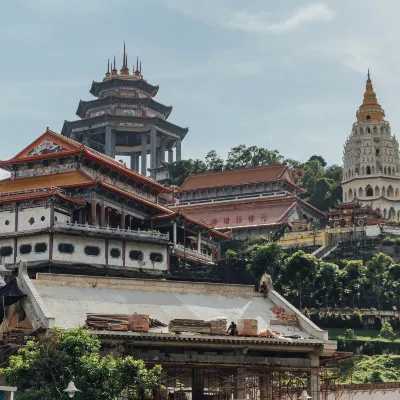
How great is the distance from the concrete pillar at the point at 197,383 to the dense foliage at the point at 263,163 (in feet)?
308

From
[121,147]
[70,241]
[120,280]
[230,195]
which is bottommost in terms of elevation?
[120,280]

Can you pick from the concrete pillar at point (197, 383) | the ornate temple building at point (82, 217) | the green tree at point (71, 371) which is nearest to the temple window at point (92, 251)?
the ornate temple building at point (82, 217)

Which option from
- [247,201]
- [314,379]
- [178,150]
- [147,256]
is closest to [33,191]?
[147,256]

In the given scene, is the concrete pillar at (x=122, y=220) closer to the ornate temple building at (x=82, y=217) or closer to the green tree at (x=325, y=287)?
the ornate temple building at (x=82, y=217)

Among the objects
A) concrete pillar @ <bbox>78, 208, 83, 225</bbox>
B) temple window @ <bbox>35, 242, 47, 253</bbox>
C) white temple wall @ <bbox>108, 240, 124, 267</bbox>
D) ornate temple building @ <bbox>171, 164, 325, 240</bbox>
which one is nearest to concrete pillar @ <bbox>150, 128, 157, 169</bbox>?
ornate temple building @ <bbox>171, 164, 325, 240</bbox>

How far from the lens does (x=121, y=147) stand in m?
156

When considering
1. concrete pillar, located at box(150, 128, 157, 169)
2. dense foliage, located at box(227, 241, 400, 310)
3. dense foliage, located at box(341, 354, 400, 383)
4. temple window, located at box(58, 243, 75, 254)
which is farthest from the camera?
concrete pillar, located at box(150, 128, 157, 169)

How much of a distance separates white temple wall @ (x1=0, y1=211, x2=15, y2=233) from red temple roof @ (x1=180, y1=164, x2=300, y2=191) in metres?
50.0

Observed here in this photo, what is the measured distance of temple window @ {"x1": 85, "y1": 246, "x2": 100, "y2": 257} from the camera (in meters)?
81.9

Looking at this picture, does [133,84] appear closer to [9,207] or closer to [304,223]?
[304,223]

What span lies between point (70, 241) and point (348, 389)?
2900cm

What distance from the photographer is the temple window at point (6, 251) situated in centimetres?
8279

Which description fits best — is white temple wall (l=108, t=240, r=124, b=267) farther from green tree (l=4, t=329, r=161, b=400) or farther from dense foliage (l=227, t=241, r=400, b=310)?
green tree (l=4, t=329, r=161, b=400)

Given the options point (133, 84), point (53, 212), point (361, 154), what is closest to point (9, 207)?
point (53, 212)
